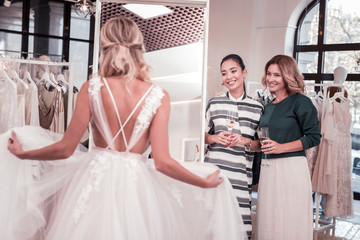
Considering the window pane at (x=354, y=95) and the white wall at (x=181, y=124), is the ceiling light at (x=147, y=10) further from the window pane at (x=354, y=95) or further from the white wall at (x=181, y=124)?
the window pane at (x=354, y=95)

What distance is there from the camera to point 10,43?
25.5 feet

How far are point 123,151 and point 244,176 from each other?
3.54ft

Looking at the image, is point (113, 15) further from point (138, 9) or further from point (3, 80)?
point (3, 80)

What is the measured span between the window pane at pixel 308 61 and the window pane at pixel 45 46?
171 inches

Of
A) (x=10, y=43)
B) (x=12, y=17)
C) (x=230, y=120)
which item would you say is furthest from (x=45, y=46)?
(x=230, y=120)

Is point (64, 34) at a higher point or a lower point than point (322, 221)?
higher

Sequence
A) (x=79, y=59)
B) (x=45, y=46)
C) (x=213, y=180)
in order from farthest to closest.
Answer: (x=79, y=59), (x=45, y=46), (x=213, y=180)

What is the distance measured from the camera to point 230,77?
111 inches

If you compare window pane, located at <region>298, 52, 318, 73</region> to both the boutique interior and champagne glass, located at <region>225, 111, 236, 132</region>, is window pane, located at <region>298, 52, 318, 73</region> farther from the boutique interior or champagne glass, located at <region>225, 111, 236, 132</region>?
champagne glass, located at <region>225, 111, 236, 132</region>

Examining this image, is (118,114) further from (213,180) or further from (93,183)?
(213,180)

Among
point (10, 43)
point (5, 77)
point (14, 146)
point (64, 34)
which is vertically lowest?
point (14, 146)

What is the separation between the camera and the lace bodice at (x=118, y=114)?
6.13ft

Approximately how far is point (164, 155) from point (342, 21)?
5873 millimetres

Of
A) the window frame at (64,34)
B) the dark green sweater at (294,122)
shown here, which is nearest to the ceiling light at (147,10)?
the dark green sweater at (294,122)
